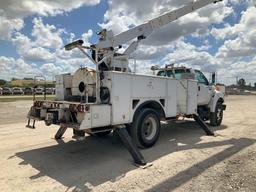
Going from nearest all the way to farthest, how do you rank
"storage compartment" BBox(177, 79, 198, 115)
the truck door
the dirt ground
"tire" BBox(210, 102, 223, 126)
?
1. the dirt ground
2. "storage compartment" BBox(177, 79, 198, 115)
3. the truck door
4. "tire" BBox(210, 102, 223, 126)

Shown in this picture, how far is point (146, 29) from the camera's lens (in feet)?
28.3

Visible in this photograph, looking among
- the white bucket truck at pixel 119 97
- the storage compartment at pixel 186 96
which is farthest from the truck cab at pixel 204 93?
the white bucket truck at pixel 119 97

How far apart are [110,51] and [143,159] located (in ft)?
9.73

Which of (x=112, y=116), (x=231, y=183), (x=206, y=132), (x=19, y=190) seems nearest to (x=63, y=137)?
(x=112, y=116)

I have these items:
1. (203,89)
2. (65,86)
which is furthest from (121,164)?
(203,89)

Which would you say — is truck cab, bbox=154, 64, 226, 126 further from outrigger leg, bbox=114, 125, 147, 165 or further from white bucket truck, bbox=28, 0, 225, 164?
outrigger leg, bbox=114, 125, 147, 165

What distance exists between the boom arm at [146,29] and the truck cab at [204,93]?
208 centimetres

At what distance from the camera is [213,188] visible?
187 inches

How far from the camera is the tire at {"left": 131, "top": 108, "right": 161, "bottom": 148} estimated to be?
22.9ft

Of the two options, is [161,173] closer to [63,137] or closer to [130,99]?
[130,99]

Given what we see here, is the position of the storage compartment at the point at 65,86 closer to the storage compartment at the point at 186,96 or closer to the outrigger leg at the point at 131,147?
the outrigger leg at the point at 131,147

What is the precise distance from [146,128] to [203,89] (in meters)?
4.01

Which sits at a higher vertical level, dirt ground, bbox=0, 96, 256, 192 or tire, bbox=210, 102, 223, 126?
tire, bbox=210, 102, 223, 126

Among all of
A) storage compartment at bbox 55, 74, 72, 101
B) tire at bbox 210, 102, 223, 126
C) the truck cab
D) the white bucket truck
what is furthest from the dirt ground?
tire at bbox 210, 102, 223, 126
